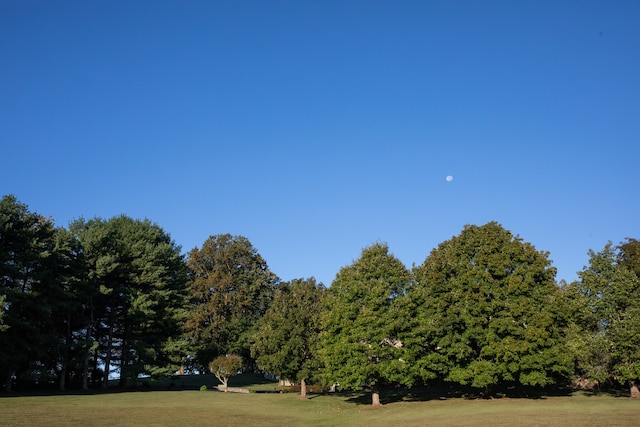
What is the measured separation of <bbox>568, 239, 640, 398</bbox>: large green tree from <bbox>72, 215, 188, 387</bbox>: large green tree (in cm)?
4356

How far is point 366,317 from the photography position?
39688 mm

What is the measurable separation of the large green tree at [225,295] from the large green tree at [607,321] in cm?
4479

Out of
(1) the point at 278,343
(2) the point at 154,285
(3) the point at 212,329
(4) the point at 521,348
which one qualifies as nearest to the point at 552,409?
(4) the point at 521,348

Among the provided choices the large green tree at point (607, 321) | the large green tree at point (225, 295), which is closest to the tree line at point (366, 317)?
the large green tree at point (607, 321)

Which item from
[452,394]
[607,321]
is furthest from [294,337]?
[607,321]

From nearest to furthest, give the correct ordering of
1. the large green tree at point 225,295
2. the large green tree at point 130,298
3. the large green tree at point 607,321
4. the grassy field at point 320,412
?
1. the grassy field at point 320,412
2. the large green tree at point 607,321
3. the large green tree at point 130,298
4. the large green tree at point 225,295

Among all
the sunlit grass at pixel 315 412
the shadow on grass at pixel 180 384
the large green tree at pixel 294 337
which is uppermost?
the large green tree at pixel 294 337

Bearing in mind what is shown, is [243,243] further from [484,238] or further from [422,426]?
[422,426]

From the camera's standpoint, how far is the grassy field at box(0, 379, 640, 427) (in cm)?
2584

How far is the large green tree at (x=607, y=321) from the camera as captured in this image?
37.9 metres

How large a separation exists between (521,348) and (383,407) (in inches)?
466

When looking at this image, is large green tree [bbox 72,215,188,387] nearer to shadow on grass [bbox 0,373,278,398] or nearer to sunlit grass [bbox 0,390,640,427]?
shadow on grass [bbox 0,373,278,398]

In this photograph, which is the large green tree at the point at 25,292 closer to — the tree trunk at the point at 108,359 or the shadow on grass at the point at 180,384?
the shadow on grass at the point at 180,384

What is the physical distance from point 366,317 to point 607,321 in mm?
19978
